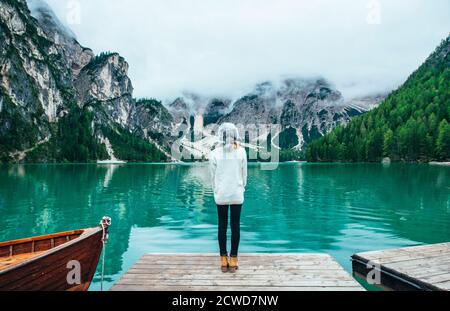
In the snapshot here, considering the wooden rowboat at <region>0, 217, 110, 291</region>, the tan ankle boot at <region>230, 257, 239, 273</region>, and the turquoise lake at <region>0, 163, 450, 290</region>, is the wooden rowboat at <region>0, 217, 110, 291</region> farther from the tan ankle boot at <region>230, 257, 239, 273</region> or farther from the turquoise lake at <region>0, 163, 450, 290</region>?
the tan ankle boot at <region>230, 257, 239, 273</region>

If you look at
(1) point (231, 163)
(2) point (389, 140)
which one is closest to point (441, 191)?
(1) point (231, 163)

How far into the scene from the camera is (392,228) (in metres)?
22.5

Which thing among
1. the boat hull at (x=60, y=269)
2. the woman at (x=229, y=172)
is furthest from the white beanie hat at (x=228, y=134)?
the boat hull at (x=60, y=269)

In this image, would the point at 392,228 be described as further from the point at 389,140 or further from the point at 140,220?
the point at 389,140

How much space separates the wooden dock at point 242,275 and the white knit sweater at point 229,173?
1911 millimetres

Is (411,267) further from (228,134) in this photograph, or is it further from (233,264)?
(228,134)

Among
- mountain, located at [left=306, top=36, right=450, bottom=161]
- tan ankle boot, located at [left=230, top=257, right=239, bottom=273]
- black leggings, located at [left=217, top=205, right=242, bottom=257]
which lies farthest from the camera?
mountain, located at [left=306, top=36, right=450, bottom=161]

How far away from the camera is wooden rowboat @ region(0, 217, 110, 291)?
303 inches

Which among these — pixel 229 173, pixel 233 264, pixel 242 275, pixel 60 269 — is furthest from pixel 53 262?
pixel 229 173

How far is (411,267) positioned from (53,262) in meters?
9.84

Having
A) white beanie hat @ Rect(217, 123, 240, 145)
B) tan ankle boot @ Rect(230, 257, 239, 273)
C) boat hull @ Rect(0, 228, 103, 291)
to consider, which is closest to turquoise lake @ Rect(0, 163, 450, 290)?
boat hull @ Rect(0, 228, 103, 291)

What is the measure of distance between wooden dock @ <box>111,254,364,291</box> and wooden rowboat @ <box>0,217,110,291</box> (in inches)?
61.2

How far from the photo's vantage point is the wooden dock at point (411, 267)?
881 cm
